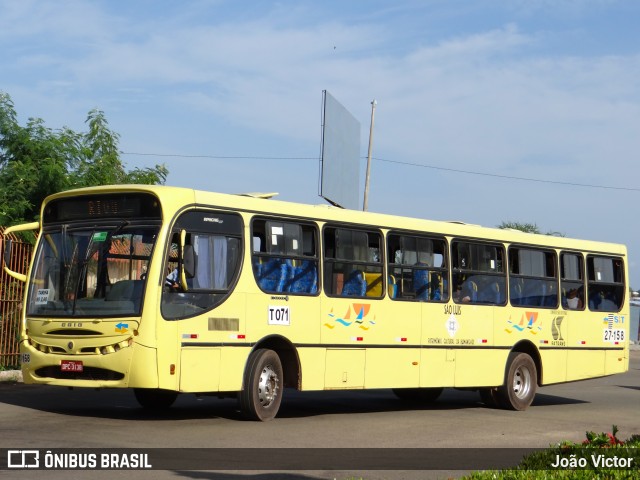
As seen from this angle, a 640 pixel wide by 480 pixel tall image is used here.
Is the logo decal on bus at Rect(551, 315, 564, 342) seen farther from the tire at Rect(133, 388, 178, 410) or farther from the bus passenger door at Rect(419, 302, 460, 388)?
the tire at Rect(133, 388, 178, 410)

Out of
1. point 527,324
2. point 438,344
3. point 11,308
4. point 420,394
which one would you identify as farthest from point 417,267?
point 11,308

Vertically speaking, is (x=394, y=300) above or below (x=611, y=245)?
below

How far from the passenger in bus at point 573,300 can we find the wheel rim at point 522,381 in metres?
1.77

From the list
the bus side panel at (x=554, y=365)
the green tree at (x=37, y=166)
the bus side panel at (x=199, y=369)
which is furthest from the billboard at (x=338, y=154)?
the bus side panel at (x=199, y=369)

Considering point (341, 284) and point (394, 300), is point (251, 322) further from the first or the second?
point (394, 300)

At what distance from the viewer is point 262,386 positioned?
48.0 feet

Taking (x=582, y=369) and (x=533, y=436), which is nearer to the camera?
(x=533, y=436)

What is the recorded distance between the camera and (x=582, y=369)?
2014cm

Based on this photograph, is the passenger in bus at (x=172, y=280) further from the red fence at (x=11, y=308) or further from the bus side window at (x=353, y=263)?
the red fence at (x=11, y=308)

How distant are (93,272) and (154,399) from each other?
8.84 feet

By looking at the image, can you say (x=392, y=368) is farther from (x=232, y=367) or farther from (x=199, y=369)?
(x=199, y=369)

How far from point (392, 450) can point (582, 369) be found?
886 cm

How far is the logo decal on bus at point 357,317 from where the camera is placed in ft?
51.7

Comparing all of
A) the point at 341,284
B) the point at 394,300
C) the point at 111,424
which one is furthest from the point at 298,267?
the point at 111,424
